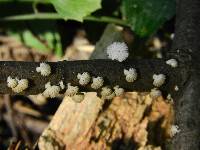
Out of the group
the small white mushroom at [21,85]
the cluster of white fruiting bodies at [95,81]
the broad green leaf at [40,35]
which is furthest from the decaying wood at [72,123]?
the broad green leaf at [40,35]

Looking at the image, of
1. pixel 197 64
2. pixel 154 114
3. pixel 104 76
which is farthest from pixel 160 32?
pixel 104 76

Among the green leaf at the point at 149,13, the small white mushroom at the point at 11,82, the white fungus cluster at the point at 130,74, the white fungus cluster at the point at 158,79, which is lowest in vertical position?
the small white mushroom at the point at 11,82

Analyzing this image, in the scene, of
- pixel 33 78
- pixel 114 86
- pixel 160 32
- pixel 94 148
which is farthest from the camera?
Result: pixel 160 32

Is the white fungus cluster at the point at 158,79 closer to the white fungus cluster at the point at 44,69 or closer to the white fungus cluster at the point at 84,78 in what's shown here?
the white fungus cluster at the point at 84,78

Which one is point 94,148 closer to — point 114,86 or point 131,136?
point 131,136

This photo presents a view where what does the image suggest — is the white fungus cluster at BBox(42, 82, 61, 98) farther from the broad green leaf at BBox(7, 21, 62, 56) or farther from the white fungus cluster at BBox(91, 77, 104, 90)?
the broad green leaf at BBox(7, 21, 62, 56)
